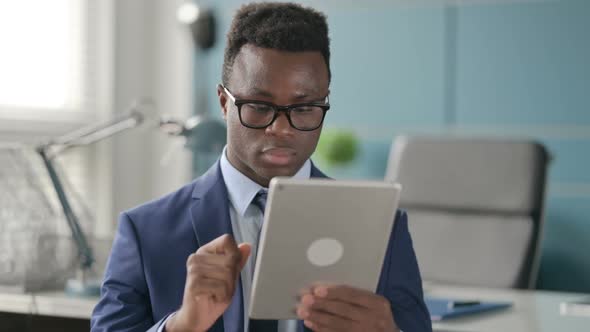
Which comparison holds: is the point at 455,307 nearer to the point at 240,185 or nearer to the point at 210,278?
the point at 240,185

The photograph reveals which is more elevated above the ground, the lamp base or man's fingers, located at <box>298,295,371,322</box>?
man's fingers, located at <box>298,295,371,322</box>

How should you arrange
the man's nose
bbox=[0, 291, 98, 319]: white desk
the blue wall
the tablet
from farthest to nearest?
the blue wall, bbox=[0, 291, 98, 319]: white desk, the man's nose, the tablet

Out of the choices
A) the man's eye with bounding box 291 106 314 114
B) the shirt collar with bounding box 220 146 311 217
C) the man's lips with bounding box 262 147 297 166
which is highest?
the man's eye with bounding box 291 106 314 114

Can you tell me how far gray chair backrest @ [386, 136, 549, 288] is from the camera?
7.67 feet

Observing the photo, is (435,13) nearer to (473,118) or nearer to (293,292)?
(473,118)

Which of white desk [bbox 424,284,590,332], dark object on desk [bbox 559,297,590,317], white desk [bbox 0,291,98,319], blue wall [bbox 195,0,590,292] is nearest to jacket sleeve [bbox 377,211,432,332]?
white desk [bbox 424,284,590,332]

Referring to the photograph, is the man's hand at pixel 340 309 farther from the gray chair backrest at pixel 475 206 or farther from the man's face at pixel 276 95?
the gray chair backrest at pixel 475 206

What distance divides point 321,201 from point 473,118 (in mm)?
2548

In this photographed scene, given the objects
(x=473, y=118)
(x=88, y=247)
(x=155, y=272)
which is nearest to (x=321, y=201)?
(x=155, y=272)

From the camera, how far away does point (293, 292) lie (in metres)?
0.98

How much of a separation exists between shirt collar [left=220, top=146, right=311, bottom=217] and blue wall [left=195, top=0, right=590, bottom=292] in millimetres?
2024

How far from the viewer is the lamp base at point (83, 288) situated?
188 cm

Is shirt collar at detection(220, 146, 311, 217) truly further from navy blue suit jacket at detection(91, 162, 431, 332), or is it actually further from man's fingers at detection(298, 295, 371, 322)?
man's fingers at detection(298, 295, 371, 322)

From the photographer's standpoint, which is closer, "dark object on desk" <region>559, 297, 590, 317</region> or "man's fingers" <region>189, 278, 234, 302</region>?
"man's fingers" <region>189, 278, 234, 302</region>
